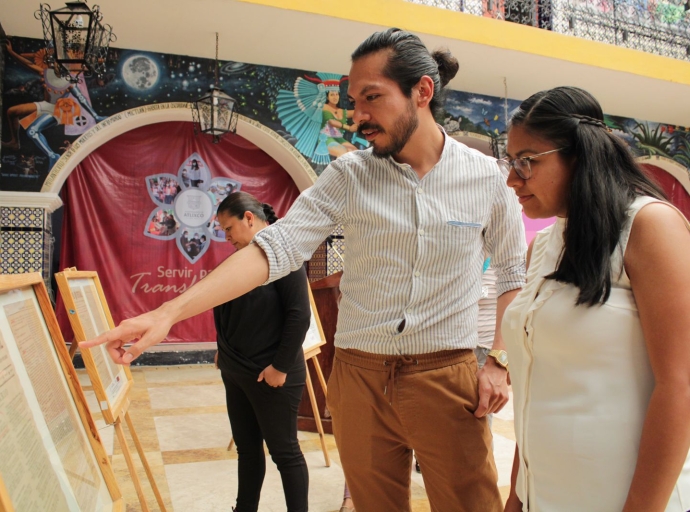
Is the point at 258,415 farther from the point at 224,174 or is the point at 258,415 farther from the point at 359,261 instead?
the point at 224,174

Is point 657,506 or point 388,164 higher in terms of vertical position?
point 388,164

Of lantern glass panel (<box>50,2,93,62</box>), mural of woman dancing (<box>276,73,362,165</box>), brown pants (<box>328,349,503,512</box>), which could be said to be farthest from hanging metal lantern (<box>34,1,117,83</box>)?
brown pants (<box>328,349,503,512</box>)

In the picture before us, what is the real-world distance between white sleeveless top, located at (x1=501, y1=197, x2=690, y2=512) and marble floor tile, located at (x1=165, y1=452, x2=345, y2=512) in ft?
7.84

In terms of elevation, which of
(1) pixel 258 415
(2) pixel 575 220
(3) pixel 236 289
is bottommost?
(1) pixel 258 415

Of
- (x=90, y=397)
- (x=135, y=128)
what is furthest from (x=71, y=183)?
(x=90, y=397)

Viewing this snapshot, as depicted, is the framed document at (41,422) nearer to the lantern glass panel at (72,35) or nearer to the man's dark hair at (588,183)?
the man's dark hair at (588,183)

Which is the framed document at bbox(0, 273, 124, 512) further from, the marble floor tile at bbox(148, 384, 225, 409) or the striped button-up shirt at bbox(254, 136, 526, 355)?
the marble floor tile at bbox(148, 384, 225, 409)

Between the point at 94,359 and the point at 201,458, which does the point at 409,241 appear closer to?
the point at 94,359

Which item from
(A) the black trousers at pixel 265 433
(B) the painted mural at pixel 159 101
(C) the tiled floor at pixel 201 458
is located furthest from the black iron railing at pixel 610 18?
(A) the black trousers at pixel 265 433

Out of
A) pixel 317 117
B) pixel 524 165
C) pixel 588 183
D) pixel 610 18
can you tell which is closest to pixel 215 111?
pixel 317 117

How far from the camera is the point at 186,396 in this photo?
631 centimetres

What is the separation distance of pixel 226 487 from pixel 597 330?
3.03m

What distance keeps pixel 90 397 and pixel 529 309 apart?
18.2ft

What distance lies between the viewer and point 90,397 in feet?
19.5
